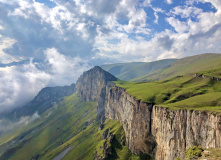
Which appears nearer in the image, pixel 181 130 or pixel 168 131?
pixel 181 130

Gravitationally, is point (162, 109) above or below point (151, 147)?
above

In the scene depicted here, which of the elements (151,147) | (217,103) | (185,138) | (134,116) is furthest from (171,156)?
(134,116)

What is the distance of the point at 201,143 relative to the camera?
8631 centimetres

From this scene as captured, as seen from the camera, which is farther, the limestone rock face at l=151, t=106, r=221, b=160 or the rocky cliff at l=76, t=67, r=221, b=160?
the rocky cliff at l=76, t=67, r=221, b=160

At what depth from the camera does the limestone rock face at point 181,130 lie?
78.8 metres

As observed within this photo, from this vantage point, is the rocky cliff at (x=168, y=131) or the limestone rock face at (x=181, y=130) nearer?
the limestone rock face at (x=181, y=130)

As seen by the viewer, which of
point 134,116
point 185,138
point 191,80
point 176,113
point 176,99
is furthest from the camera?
point 191,80

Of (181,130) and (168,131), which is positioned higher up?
(181,130)

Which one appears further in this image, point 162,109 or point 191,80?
point 191,80

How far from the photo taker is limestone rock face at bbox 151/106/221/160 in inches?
3100

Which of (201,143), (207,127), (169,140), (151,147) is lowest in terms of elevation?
(151,147)

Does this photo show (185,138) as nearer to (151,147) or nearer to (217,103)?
(217,103)

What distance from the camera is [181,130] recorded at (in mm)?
101625

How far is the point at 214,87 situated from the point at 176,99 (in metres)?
45.9
